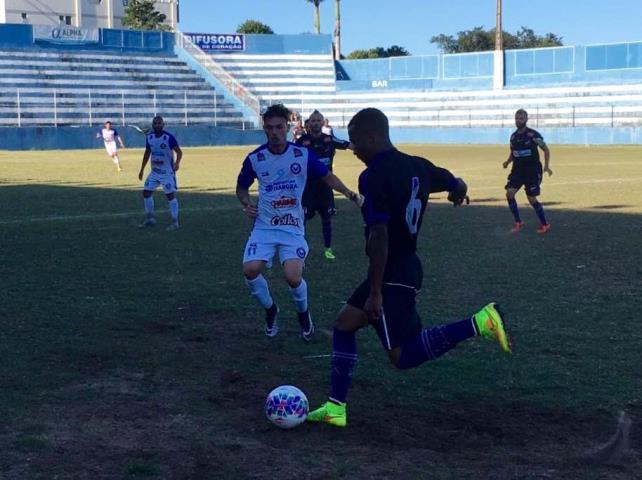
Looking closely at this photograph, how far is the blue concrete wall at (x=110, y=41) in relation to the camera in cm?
5725

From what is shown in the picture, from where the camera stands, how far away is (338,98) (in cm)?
6388

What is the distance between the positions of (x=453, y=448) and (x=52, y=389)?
274cm

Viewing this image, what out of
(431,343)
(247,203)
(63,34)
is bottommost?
(431,343)

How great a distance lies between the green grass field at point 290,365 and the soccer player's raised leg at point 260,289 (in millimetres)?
125

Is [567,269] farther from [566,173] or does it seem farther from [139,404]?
[566,173]

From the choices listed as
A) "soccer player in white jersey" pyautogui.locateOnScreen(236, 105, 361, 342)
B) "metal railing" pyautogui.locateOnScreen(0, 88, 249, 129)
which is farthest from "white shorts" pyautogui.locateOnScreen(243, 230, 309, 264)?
"metal railing" pyautogui.locateOnScreen(0, 88, 249, 129)

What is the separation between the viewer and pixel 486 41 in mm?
100000

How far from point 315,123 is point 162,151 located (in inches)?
147

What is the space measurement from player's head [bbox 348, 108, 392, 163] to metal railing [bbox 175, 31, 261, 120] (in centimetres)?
5421

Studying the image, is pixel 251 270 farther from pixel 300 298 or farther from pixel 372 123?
pixel 372 123

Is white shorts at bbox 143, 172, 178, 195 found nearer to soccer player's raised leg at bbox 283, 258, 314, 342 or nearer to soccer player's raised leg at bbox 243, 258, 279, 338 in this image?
soccer player's raised leg at bbox 243, 258, 279, 338

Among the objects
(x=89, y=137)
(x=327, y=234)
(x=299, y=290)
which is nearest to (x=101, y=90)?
(x=89, y=137)

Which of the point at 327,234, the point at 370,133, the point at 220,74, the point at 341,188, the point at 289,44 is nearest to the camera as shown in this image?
the point at 370,133

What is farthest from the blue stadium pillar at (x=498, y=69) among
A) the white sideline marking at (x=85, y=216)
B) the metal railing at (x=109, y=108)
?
the white sideline marking at (x=85, y=216)
